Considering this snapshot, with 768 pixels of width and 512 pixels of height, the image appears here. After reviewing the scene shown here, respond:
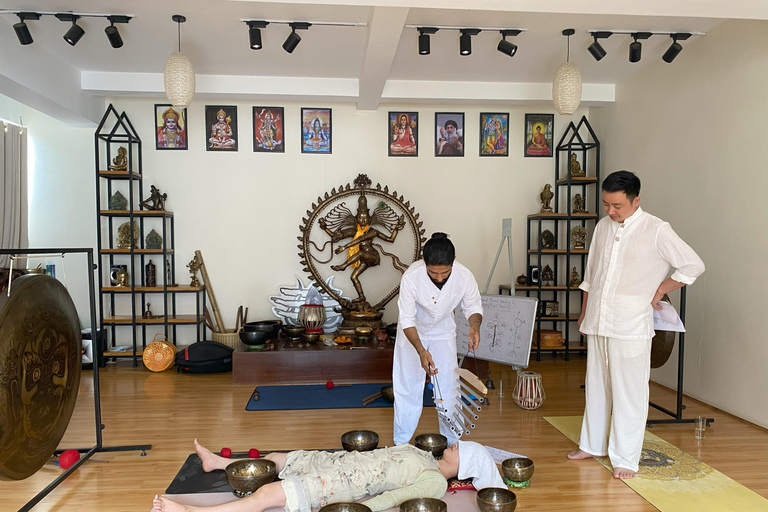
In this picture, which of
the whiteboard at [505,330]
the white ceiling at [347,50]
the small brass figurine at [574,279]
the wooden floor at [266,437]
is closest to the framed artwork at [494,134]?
the white ceiling at [347,50]

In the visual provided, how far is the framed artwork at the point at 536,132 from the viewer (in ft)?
20.7

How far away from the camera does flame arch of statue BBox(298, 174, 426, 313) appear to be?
19.7ft

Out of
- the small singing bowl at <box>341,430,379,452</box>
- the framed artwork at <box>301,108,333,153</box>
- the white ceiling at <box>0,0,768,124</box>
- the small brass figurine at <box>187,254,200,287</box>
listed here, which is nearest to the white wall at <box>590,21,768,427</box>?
the white ceiling at <box>0,0,768,124</box>

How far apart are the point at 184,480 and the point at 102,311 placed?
131 inches

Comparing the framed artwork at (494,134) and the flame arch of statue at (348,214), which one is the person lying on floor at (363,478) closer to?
the flame arch of statue at (348,214)

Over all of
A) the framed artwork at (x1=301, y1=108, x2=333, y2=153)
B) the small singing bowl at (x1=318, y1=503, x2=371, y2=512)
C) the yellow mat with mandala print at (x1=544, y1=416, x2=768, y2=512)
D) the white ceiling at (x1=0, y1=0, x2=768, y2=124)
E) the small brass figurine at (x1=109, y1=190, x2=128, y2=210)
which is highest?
the white ceiling at (x1=0, y1=0, x2=768, y2=124)

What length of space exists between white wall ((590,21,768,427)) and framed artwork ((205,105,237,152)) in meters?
4.03

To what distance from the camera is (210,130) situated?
237 inches

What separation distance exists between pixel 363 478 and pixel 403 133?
4.30m

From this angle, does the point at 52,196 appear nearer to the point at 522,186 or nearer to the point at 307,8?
the point at 307,8

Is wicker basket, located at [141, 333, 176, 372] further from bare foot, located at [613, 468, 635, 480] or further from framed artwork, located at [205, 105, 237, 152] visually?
bare foot, located at [613, 468, 635, 480]

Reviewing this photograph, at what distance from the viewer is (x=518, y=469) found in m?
2.87

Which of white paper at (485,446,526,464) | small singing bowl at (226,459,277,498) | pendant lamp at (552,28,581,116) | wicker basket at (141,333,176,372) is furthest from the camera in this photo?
wicker basket at (141,333,176,372)

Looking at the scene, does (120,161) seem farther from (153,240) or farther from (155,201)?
(153,240)
